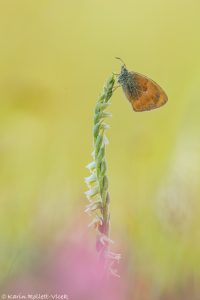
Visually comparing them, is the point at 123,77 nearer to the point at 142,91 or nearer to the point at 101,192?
the point at 142,91

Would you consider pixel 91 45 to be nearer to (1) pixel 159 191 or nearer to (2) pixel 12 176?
(2) pixel 12 176

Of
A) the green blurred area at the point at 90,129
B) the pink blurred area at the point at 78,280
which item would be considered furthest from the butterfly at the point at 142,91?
the pink blurred area at the point at 78,280

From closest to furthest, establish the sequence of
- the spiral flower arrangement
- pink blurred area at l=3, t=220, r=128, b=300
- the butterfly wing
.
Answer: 1. the spiral flower arrangement
2. pink blurred area at l=3, t=220, r=128, b=300
3. the butterfly wing

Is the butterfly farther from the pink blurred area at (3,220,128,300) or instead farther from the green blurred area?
the pink blurred area at (3,220,128,300)

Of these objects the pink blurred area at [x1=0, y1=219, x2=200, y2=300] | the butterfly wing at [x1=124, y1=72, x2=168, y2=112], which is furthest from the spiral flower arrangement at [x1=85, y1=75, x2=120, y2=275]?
the butterfly wing at [x1=124, y1=72, x2=168, y2=112]

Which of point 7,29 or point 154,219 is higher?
point 7,29

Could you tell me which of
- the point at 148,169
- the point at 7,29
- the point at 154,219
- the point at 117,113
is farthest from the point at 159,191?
the point at 7,29

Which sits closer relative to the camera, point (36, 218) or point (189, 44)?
point (36, 218)
